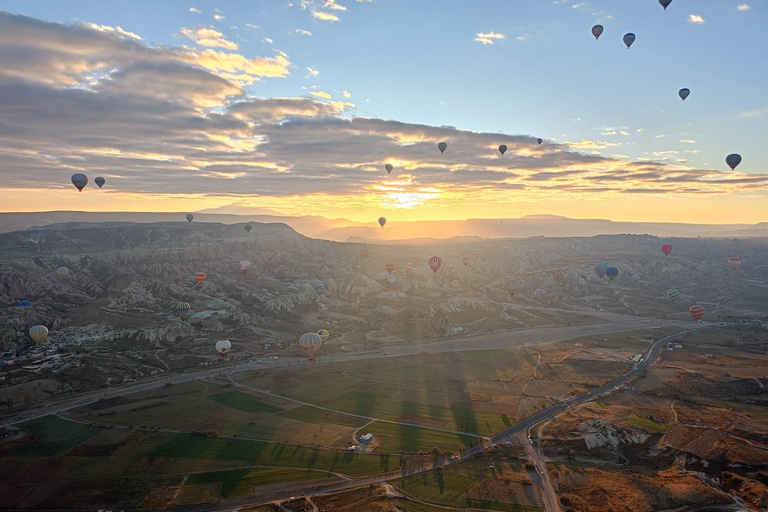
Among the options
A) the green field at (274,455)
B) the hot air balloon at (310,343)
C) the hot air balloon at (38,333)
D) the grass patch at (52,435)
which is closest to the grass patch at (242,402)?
the green field at (274,455)

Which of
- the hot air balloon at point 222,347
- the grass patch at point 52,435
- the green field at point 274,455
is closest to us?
the green field at point 274,455

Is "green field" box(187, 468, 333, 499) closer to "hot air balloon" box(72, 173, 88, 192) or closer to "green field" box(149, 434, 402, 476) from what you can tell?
"green field" box(149, 434, 402, 476)

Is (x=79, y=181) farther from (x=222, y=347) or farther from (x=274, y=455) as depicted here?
(x=274, y=455)

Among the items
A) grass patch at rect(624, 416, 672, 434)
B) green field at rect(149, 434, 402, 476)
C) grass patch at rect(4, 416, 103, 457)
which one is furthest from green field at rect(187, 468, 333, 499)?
grass patch at rect(624, 416, 672, 434)

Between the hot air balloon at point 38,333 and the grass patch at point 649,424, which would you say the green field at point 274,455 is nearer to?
the grass patch at point 649,424

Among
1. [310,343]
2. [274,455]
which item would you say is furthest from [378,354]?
[274,455]

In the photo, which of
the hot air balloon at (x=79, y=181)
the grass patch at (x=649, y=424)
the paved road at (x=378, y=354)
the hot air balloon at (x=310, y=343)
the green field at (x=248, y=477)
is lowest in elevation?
the paved road at (x=378, y=354)

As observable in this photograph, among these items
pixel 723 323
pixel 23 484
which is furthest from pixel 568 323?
pixel 23 484
